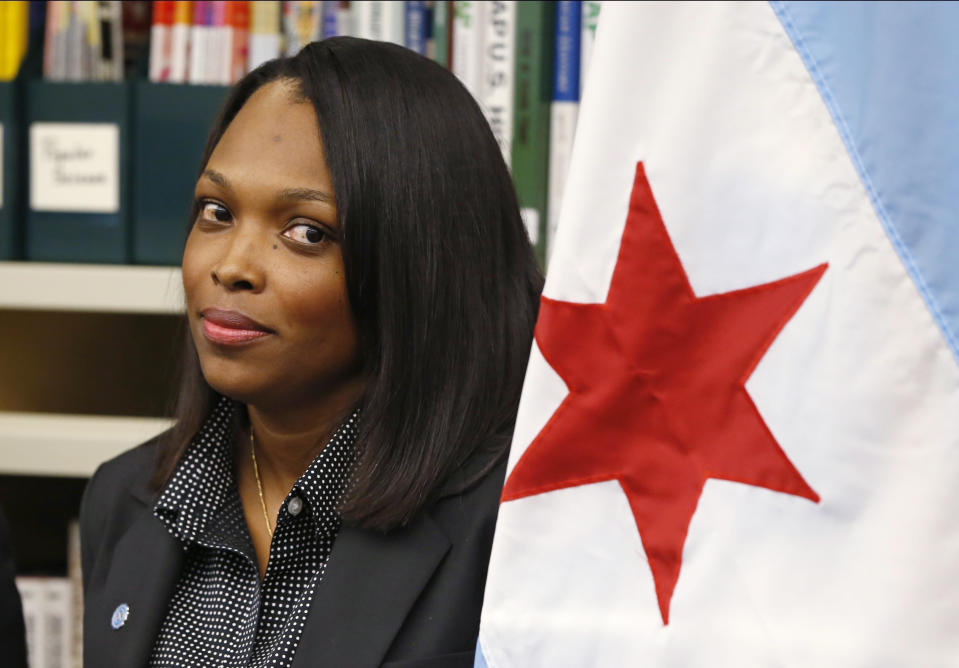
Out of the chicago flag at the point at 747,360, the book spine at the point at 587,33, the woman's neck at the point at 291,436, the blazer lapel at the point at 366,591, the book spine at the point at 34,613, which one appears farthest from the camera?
the book spine at the point at 34,613

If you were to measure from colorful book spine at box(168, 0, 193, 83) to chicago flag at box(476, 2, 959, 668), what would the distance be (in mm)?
723

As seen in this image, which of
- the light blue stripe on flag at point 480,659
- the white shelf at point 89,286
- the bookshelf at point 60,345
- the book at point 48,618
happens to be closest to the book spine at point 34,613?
the book at point 48,618

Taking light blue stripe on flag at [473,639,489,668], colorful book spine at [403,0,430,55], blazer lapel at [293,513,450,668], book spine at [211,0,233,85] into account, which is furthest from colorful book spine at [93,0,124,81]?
light blue stripe on flag at [473,639,489,668]

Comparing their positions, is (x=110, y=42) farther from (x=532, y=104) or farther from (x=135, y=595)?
(x=135, y=595)

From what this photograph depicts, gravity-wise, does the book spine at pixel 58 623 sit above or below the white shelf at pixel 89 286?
below

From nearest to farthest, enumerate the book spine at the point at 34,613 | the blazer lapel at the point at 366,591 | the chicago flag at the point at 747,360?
the chicago flag at the point at 747,360 → the blazer lapel at the point at 366,591 → the book spine at the point at 34,613

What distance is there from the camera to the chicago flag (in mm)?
775

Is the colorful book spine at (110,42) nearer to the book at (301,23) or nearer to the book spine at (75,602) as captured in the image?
the book at (301,23)

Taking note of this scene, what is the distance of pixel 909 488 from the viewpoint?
773mm

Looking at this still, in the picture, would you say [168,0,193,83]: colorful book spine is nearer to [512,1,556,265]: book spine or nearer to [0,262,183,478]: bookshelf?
[0,262,183,478]: bookshelf

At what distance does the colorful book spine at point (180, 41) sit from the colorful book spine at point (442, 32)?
285mm

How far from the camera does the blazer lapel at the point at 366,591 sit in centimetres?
95

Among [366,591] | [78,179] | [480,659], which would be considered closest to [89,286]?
[78,179]

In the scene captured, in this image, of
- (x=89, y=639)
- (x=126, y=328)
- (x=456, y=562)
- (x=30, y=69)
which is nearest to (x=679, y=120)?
(x=456, y=562)
